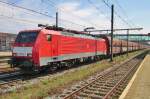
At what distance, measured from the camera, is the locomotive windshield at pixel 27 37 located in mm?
17955

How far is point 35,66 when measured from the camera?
1741 centimetres

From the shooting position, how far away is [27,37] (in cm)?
1827

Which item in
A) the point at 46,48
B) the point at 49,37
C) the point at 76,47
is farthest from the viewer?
the point at 76,47

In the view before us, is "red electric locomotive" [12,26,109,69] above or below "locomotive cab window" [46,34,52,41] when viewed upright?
below

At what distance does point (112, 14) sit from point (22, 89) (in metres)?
22.9

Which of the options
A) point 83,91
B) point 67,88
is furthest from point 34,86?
point 83,91

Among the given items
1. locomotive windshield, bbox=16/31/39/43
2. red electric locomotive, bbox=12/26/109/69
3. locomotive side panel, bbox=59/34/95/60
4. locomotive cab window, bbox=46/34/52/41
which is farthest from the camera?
locomotive side panel, bbox=59/34/95/60

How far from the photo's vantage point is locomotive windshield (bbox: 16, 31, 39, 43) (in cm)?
1795

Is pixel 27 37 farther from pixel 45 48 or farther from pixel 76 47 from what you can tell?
pixel 76 47

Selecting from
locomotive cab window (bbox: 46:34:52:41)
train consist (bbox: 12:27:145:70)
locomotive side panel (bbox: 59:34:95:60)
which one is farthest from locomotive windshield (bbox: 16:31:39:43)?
locomotive side panel (bbox: 59:34:95:60)

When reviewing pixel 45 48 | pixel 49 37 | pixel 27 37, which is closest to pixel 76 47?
pixel 49 37

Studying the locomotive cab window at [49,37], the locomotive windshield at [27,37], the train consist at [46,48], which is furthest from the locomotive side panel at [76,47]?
the locomotive windshield at [27,37]

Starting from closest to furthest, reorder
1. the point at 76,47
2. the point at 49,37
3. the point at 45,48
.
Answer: the point at 45,48
the point at 49,37
the point at 76,47

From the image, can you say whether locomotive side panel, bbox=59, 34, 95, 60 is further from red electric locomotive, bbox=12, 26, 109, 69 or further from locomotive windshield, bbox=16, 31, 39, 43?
locomotive windshield, bbox=16, 31, 39, 43
